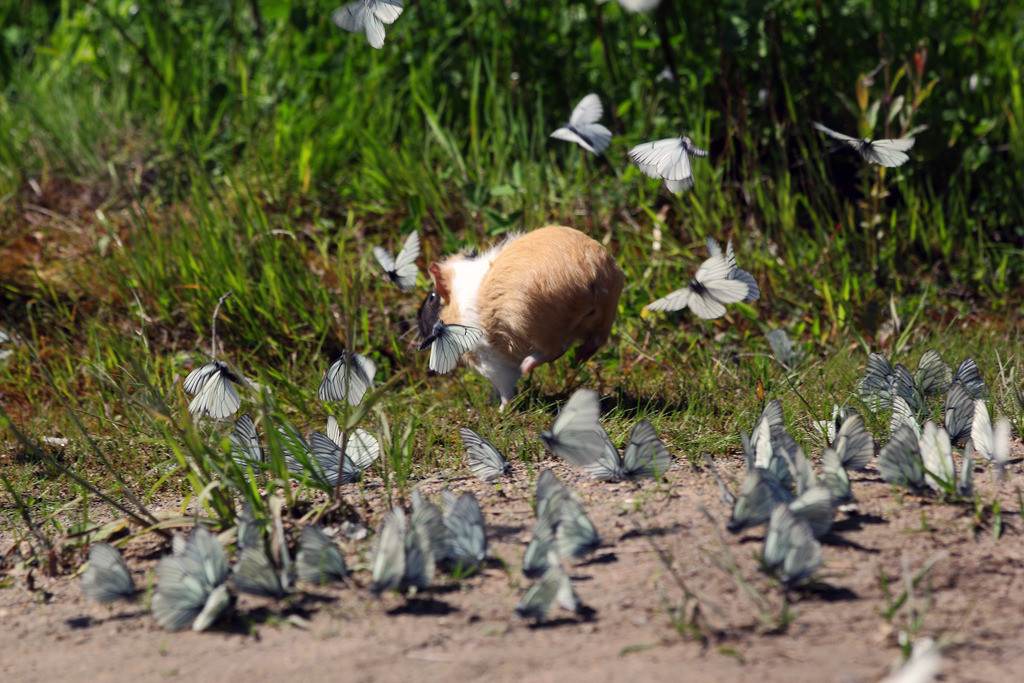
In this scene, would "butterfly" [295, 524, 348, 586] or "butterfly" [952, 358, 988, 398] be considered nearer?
"butterfly" [295, 524, 348, 586]

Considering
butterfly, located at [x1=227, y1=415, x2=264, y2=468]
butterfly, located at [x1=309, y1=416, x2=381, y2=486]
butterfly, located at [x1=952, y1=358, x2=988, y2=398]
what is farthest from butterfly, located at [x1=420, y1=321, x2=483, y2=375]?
butterfly, located at [x1=952, y1=358, x2=988, y2=398]

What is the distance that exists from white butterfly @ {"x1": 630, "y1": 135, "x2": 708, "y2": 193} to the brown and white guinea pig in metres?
0.27

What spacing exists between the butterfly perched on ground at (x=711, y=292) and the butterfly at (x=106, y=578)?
164cm

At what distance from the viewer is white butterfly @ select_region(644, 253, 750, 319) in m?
2.64

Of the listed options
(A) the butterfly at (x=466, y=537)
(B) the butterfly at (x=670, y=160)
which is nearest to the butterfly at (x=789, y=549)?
(A) the butterfly at (x=466, y=537)

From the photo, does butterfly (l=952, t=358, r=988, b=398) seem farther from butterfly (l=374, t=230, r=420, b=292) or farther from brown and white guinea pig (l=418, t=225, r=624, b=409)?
butterfly (l=374, t=230, r=420, b=292)

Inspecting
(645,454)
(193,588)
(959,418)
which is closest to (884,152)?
(959,418)

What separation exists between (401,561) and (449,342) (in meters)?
0.83

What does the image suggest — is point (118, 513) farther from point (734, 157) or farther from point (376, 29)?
point (734, 157)

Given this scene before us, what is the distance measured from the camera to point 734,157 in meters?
3.92

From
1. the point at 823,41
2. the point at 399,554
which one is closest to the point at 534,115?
the point at 823,41

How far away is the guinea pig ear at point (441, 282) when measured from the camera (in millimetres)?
2752

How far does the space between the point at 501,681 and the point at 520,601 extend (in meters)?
0.25

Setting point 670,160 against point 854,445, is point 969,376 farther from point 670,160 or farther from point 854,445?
point 670,160
